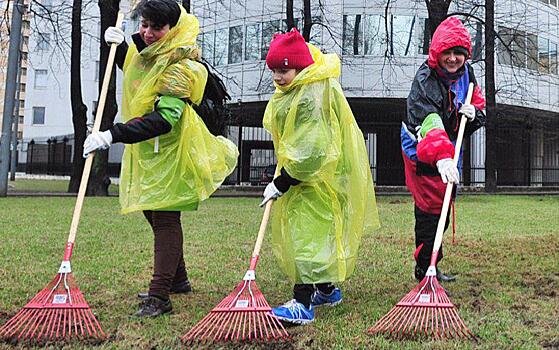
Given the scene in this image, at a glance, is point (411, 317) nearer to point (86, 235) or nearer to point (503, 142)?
point (86, 235)

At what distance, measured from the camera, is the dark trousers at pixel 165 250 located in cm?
342

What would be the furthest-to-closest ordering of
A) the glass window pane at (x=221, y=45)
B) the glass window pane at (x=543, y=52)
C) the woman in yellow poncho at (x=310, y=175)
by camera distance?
the glass window pane at (x=543, y=52) < the glass window pane at (x=221, y=45) < the woman in yellow poncho at (x=310, y=175)

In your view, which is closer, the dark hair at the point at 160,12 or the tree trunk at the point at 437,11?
the dark hair at the point at 160,12

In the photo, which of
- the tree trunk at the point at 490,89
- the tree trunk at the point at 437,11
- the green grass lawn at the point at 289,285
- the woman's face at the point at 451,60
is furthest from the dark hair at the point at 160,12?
the tree trunk at the point at 490,89

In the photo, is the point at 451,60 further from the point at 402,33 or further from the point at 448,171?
the point at 402,33

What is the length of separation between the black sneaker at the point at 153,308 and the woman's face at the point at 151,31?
5.19 ft

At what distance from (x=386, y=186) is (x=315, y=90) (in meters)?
22.3

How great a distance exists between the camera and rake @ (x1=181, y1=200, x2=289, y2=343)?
114 inches

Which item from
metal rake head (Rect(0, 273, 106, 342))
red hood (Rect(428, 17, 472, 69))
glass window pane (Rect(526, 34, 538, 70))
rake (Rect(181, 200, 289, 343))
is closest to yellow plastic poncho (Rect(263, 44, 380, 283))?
rake (Rect(181, 200, 289, 343))

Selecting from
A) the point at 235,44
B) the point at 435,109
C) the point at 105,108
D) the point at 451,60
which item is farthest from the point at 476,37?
the point at 435,109

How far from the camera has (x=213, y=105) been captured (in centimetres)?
392

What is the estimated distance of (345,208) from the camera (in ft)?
11.8

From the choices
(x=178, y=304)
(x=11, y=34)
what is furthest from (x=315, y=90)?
(x=11, y=34)

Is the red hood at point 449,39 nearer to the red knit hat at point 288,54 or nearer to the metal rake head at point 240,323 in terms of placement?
the red knit hat at point 288,54
